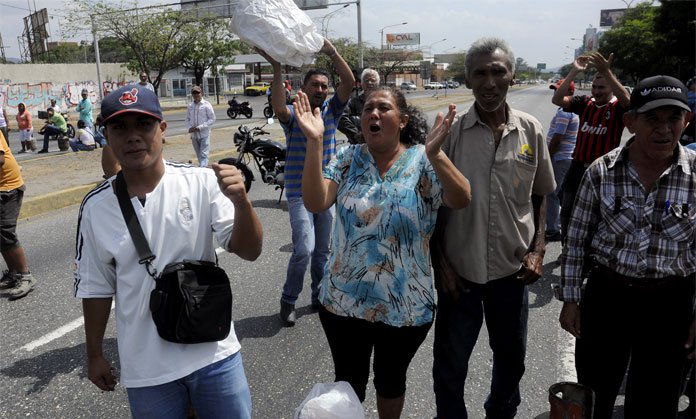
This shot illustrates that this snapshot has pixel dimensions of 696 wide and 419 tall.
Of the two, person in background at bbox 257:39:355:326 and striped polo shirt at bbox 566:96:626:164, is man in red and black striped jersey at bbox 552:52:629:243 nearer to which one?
striped polo shirt at bbox 566:96:626:164

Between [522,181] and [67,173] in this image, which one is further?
[67,173]

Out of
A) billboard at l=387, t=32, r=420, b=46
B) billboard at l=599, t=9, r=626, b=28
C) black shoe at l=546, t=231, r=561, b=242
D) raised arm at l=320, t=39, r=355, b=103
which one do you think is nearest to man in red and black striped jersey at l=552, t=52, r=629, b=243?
black shoe at l=546, t=231, r=561, b=242

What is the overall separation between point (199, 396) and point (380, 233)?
931 millimetres

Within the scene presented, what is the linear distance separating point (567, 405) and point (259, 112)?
3216 centimetres

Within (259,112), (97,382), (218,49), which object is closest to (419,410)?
(97,382)

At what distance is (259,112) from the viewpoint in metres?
32.9

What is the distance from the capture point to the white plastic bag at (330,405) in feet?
6.11

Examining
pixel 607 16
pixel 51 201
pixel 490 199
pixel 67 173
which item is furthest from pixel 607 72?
pixel 607 16

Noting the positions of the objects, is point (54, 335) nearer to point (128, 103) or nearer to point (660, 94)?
point (128, 103)

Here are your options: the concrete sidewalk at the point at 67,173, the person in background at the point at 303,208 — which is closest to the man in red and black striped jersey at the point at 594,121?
the person in background at the point at 303,208

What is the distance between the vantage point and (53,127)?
1641 centimetres

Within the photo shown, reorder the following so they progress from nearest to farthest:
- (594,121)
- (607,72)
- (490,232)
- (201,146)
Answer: (490,232) < (607,72) < (594,121) < (201,146)

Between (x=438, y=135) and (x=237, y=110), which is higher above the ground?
(x=438, y=135)

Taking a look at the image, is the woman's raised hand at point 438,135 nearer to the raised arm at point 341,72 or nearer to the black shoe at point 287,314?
the raised arm at point 341,72
